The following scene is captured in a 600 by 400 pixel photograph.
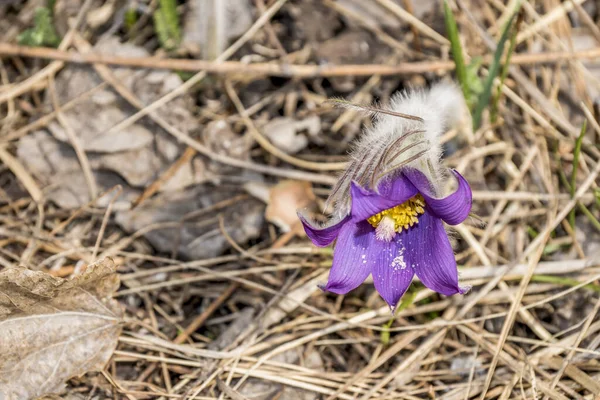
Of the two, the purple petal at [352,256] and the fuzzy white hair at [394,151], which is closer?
the fuzzy white hair at [394,151]

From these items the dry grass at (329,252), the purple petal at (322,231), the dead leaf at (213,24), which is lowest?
the dry grass at (329,252)

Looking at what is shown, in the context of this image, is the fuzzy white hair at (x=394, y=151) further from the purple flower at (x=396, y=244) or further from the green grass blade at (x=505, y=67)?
the green grass blade at (x=505, y=67)

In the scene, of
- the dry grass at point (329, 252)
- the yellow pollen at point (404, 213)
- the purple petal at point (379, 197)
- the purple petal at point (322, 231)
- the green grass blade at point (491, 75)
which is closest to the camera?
the purple petal at point (379, 197)

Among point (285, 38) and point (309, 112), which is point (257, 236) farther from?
point (285, 38)

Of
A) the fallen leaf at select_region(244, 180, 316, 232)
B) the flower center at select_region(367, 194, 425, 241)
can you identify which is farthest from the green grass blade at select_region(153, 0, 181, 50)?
the flower center at select_region(367, 194, 425, 241)

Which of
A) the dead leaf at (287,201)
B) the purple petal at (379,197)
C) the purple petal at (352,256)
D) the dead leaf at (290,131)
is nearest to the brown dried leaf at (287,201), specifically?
the dead leaf at (287,201)

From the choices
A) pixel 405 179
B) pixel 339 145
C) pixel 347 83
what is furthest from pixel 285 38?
pixel 405 179
